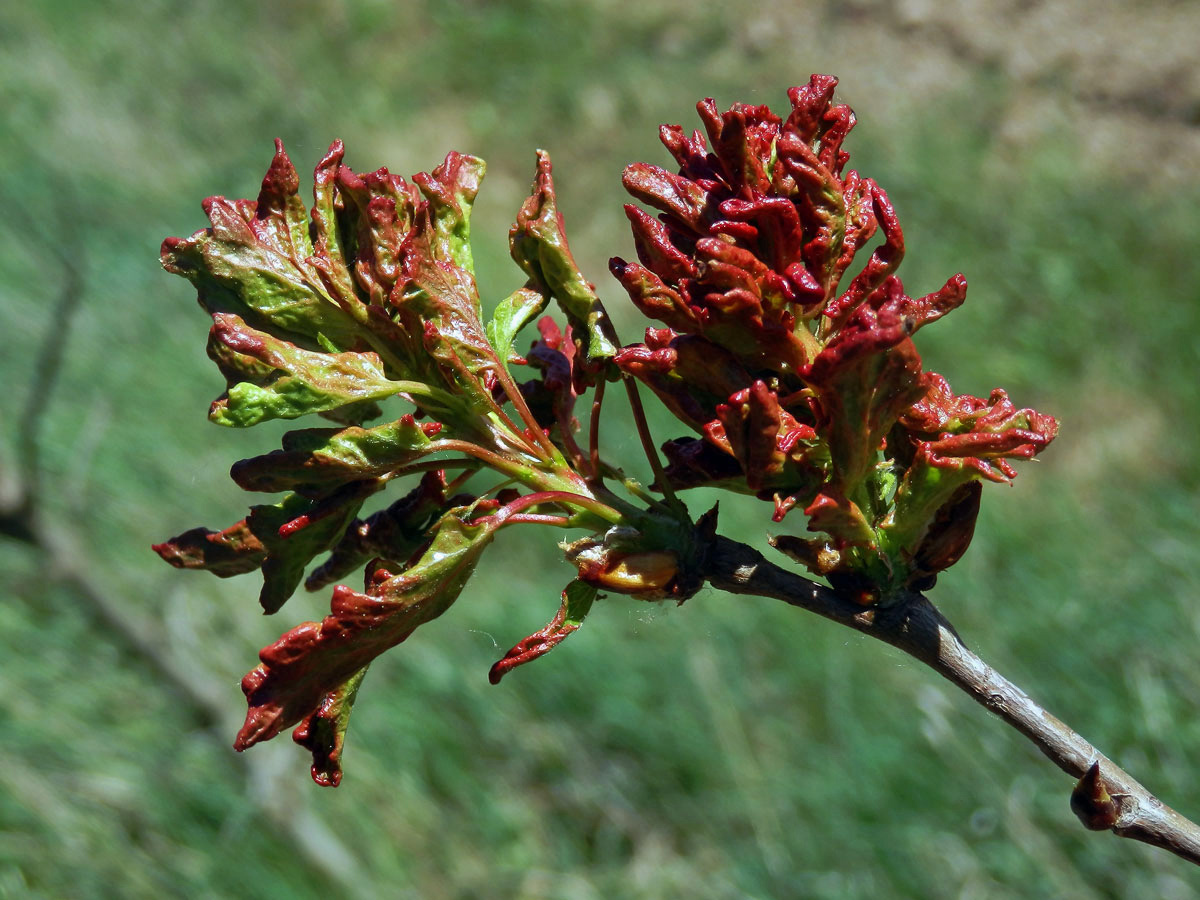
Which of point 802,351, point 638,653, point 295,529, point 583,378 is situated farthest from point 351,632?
point 638,653

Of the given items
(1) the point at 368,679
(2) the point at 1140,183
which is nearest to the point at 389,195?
(1) the point at 368,679

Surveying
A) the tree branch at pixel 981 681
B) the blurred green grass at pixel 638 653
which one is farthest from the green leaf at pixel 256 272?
the blurred green grass at pixel 638 653

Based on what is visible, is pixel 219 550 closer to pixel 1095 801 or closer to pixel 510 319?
pixel 510 319

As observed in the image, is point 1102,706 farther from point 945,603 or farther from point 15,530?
point 15,530

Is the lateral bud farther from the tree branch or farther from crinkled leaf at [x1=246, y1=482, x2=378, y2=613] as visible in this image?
crinkled leaf at [x1=246, y1=482, x2=378, y2=613]

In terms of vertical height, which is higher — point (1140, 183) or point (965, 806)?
point (1140, 183)

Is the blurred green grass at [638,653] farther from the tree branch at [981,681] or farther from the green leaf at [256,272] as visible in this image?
the green leaf at [256,272]
